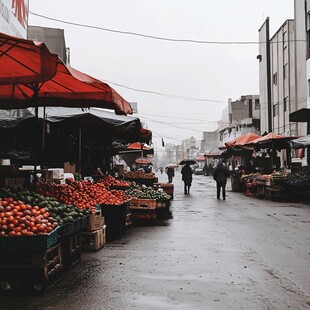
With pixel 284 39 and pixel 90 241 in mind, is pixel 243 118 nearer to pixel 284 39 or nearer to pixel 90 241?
pixel 284 39

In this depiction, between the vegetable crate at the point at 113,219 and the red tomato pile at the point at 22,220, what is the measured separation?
3.53 m

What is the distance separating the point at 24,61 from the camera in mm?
6582

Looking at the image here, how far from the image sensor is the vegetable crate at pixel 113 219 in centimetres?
1023

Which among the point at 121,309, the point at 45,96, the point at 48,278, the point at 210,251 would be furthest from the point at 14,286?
the point at 45,96

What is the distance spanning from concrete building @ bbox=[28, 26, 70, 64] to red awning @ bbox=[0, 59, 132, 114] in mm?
27651

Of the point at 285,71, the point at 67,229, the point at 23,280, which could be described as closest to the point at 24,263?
the point at 23,280

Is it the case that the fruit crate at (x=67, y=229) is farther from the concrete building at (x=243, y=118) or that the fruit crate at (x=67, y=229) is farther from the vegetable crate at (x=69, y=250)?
the concrete building at (x=243, y=118)

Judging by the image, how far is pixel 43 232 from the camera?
5.97 meters

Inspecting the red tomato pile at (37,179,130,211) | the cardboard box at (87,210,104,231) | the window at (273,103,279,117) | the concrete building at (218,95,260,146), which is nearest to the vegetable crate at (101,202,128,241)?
the red tomato pile at (37,179,130,211)

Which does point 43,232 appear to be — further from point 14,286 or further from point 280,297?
point 280,297

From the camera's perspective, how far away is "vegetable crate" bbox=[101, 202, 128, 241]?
33.6 ft

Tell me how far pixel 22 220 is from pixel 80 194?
3846 millimetres

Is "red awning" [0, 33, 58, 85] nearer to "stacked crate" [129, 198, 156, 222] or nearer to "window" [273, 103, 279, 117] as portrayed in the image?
"stacked crate" [129, 198, 156, 222]

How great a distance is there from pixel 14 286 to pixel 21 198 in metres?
1.86
